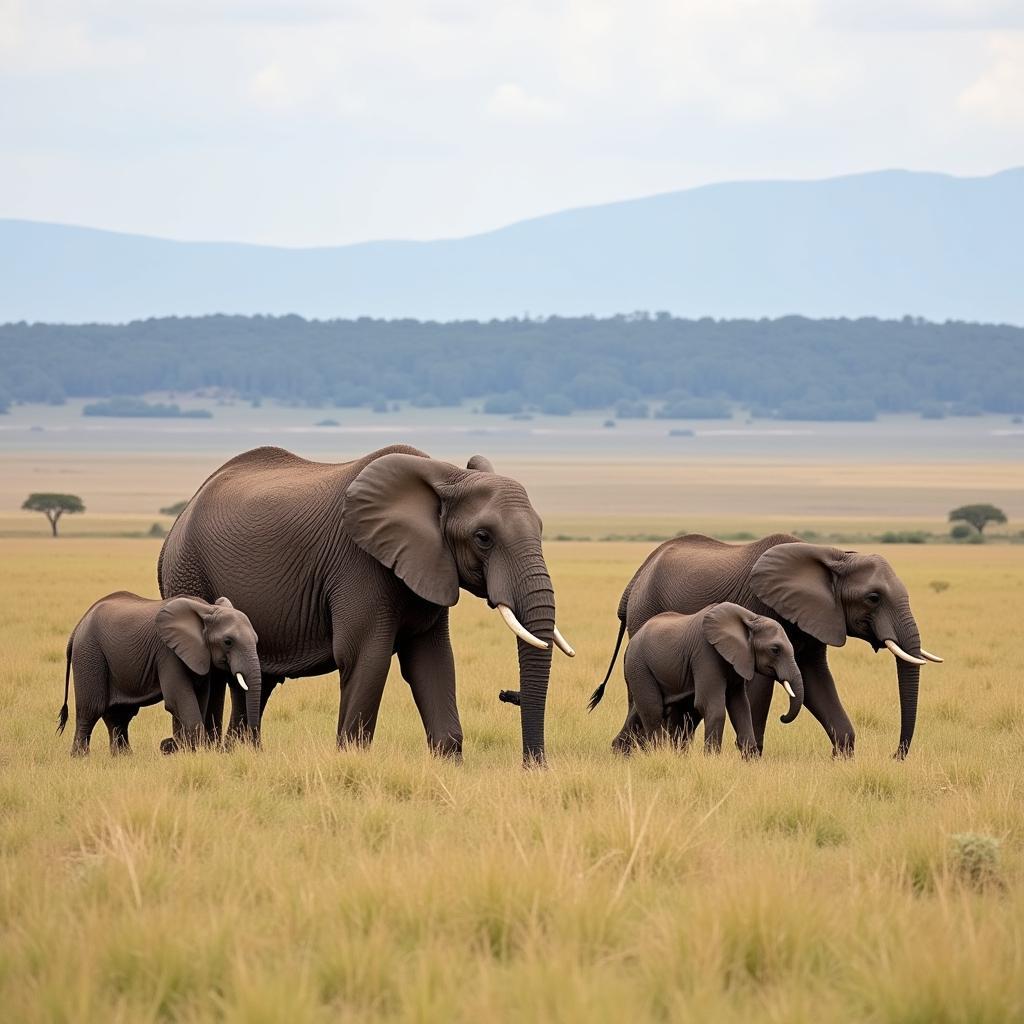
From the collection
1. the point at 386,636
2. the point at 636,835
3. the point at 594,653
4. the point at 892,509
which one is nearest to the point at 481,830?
the point at 636,835

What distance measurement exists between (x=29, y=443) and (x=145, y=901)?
176 metres

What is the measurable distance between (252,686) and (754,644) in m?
3.33

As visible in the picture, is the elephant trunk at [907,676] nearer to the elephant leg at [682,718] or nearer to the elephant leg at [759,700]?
the elephant leg at [759,700]

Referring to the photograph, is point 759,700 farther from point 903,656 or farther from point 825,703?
point 903,656

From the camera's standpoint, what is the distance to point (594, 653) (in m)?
20.9

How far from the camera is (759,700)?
42.3 ft

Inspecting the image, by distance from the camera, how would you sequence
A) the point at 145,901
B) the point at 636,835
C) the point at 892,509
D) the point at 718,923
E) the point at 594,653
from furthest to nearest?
the point at 892,509, the point at 594,653, the point at 636,835, the point at 145,901, the point at 718,923

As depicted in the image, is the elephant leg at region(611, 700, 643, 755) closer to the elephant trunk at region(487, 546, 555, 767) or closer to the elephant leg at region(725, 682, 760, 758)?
the elephant leg at region(725, 682, 760, 758)

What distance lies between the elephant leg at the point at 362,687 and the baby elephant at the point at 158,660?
1.87 feet

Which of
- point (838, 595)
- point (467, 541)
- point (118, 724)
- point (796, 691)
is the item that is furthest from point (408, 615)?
point (838, 595)

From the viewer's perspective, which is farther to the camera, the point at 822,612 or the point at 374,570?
the point at 822,612

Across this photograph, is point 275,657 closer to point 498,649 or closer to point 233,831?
point 233,831

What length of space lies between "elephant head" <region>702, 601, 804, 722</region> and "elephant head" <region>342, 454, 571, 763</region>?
1720 mm

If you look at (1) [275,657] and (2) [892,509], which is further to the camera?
(2) [892,509]
